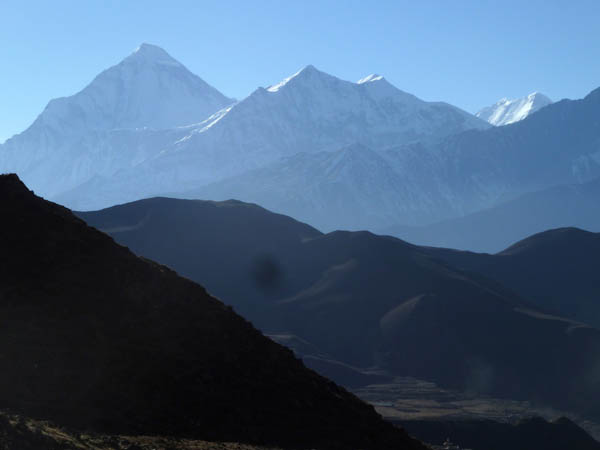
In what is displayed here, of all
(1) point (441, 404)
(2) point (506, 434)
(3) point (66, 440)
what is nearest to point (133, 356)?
(3) point (66, 440)

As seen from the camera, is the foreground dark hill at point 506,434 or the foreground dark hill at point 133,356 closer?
the foreground dark hill at point 133,356

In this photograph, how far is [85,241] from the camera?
4588cm

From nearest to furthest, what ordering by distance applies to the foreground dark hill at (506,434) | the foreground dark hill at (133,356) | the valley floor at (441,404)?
the foreground dark hill at (133,356)
the foreground dark hill at (506,434)
the valley floor at (441,404)

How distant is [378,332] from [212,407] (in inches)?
6290

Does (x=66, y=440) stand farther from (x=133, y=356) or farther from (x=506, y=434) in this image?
(x=506, y=434)

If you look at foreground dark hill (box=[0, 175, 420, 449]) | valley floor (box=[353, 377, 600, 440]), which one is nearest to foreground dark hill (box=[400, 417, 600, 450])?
valley floor (box=[353, 377, 600, 440])

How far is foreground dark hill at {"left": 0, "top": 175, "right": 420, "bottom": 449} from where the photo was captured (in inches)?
1379

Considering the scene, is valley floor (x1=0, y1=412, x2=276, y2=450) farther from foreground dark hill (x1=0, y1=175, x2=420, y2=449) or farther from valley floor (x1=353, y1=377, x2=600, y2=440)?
valley floor (x1=353, y1=377, x2=600, y2=440)

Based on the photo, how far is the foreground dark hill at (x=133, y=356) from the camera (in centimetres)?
3503

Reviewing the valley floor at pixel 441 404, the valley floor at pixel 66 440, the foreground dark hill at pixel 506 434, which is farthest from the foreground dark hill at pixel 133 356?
the valley floor at pixel 441 404

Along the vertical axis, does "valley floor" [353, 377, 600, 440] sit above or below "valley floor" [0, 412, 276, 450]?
above

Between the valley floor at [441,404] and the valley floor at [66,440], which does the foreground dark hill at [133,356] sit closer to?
the valley floor at [66,440]

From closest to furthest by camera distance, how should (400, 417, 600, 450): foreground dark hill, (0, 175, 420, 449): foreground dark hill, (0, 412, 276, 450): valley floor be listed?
(0, 412, 276, 450): valley floor
(0, 175, 420, 449): foreground dark hill
(400, 417, 600, 450): foreground dark hill

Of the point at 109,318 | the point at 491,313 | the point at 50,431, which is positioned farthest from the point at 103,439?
the point at 491,313
